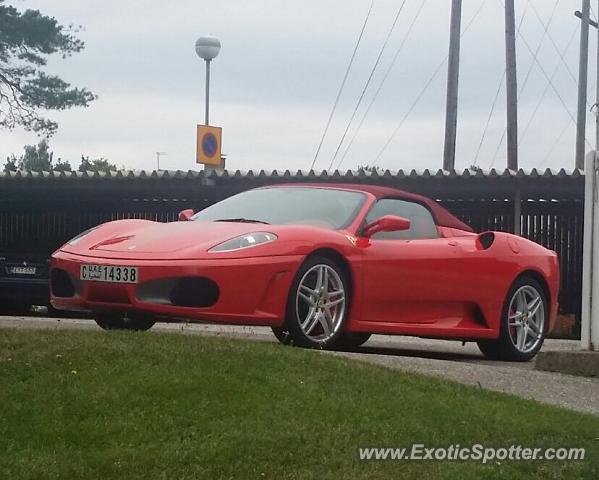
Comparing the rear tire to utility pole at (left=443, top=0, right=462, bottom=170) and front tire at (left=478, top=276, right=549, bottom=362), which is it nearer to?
front tire at (left=478, top=276, right=549, bottom=362)

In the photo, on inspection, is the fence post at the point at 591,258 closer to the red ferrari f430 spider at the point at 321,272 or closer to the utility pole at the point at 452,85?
the red ferrari f430 spider at the point at 321,272

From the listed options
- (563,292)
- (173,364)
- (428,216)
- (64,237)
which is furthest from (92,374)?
(64,237)

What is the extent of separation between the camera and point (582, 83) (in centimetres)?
3334

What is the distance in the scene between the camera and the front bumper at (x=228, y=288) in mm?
8057

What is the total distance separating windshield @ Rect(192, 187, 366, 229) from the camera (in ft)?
29.6

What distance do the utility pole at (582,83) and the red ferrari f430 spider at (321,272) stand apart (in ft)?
74.3

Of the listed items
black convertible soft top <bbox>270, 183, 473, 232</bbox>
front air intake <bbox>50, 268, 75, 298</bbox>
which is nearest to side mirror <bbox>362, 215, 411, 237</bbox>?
black convertible soft top <bbox>270, 183, 473, 232</bbox>

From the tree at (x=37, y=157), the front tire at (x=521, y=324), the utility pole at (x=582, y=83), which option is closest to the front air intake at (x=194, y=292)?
the front tire at (x=521, y=324)

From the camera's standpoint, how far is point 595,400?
23.8 feet

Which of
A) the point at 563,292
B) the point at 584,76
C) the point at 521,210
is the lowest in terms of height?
the point at 563,292

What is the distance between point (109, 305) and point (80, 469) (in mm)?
3445

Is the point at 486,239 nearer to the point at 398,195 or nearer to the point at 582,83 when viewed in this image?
the point at 398,195

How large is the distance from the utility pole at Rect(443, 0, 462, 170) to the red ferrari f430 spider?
14478 mm

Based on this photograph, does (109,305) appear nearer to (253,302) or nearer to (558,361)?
(253,302)
